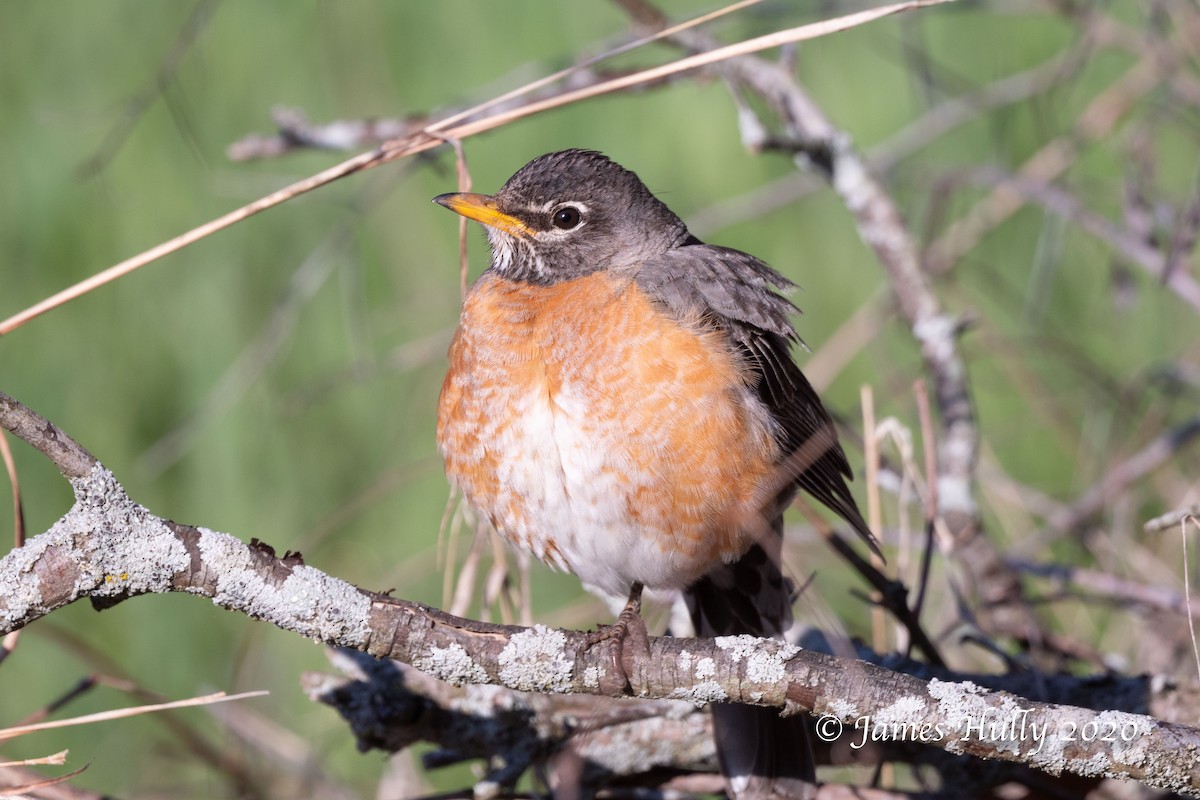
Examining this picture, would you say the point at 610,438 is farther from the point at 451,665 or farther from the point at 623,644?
the point at 451,665

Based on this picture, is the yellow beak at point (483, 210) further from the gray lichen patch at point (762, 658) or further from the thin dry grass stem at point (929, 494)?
the gray lichen patch at point (762, 658)

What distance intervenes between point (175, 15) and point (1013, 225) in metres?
3.55

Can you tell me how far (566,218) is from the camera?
300 centimetres

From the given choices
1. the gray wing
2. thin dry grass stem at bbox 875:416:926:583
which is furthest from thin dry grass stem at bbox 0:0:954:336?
thin dry grass stem at bbox 875:416:926:583

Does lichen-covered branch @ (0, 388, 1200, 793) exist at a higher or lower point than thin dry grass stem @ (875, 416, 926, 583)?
lower

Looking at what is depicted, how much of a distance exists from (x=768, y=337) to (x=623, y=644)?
3.15 feet

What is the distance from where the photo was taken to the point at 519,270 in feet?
9.76

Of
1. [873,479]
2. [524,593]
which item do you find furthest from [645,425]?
[873,479]

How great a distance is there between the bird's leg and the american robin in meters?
0.21

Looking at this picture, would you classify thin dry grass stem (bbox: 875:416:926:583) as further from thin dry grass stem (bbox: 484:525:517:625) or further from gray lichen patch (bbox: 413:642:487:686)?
gray lichen patch (bbox: 413:642:487:686)

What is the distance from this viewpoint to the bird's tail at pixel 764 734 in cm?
255

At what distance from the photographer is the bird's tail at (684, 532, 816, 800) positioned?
2547mm

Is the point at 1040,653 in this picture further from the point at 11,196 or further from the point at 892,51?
the point at 11,196

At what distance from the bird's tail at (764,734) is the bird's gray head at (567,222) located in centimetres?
75
